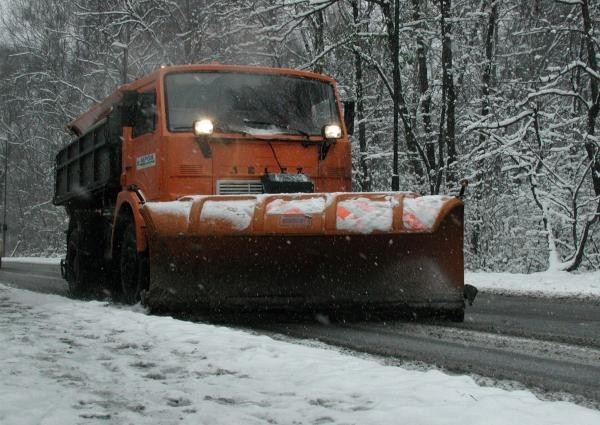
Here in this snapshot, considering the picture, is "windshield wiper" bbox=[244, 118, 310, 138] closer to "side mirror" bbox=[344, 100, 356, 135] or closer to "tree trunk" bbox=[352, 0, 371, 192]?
"side mirror" bbox=[344, 100, 356, 135]

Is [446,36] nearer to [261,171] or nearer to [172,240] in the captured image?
[261,171]

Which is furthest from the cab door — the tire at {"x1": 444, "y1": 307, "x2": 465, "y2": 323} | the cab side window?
the tire at {"x1": 444, "y1": 307, "x2": 465, "y2": 323}

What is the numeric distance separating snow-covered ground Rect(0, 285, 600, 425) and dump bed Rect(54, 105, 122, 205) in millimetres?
3575

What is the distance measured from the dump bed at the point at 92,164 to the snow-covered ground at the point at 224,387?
141 inches

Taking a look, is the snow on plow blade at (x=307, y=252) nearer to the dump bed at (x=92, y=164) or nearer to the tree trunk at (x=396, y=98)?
the dump bed at (x=92, y=164)

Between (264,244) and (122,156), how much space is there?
284cm

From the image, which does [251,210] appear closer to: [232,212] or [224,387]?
[232,212]

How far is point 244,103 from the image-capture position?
798 cm

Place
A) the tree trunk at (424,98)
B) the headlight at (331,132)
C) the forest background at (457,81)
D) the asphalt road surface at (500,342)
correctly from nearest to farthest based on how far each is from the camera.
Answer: the asphalt road surface at (500,342) < the headlight at (331,132) < the forest background at (457,81) < the tree trunk at (424,98)

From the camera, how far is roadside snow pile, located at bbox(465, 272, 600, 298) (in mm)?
10242

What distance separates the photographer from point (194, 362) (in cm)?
470

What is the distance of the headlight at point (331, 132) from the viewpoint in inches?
320

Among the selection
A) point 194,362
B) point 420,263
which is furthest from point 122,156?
point 194,362

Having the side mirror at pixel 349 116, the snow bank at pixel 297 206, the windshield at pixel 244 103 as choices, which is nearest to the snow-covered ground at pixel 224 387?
the snow bank at pixel 297 206
